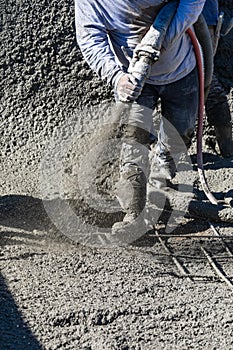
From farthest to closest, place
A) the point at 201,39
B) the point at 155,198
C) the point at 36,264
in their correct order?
1. the point at 155,198
2. the point at 201,39
3. the point at 36,264

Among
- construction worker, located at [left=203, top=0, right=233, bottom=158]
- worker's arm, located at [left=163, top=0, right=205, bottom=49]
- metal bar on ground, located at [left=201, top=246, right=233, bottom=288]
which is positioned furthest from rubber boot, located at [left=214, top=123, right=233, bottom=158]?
worker's arm, located at [left=163, top=0, right=205, bottom=49]

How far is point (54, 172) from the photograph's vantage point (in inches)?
217

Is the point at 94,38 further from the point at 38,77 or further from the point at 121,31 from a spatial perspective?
the point at 38,77

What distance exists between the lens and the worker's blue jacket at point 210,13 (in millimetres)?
4953

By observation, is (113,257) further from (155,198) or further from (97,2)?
(97,2)

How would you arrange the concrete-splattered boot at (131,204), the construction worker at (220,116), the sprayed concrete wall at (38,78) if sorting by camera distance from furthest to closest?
the sprayed concrete wall at (38,78)
the construction worker at (220,116)
the concrete-splattered boot at (131,204)

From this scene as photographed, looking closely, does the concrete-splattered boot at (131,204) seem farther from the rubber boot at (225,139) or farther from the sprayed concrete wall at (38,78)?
the sprayed concrete wall at (38,78)

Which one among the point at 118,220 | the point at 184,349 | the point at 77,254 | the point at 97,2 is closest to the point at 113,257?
the point at 77,254

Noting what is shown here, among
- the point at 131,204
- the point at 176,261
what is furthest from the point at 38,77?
the point at 176,261

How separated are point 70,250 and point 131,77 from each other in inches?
38.5

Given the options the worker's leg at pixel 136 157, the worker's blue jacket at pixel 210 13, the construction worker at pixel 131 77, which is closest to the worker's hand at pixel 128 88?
the construction worker at pixel 131 77

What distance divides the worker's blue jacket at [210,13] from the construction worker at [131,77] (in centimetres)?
55

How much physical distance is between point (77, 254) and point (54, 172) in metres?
1.33

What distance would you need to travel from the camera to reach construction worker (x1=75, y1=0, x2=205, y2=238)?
13.5 feet
